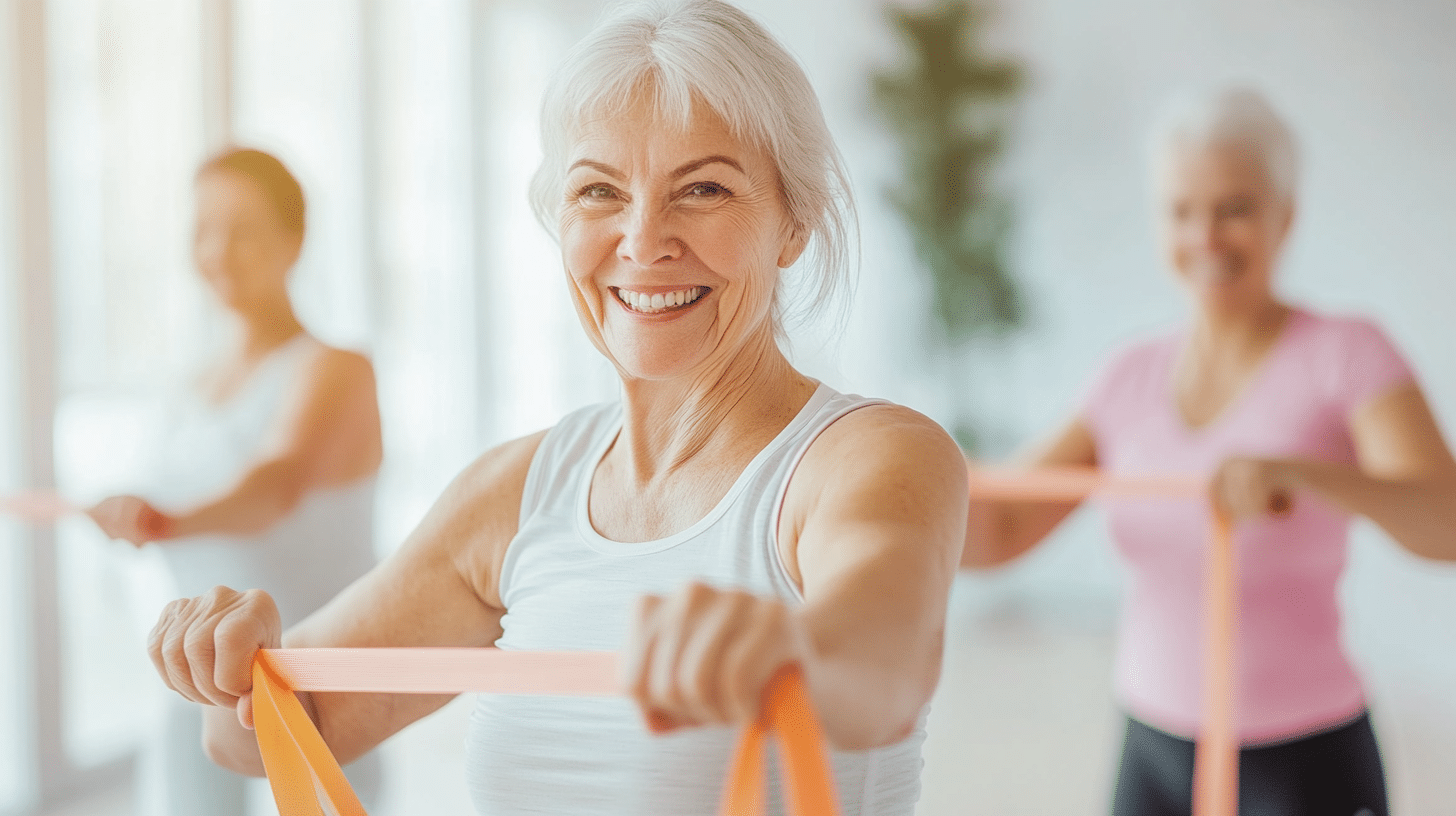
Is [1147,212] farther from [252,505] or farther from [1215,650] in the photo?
[252,505]

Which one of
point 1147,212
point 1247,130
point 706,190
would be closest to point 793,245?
point 706,190

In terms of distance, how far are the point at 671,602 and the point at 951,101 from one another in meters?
6.00

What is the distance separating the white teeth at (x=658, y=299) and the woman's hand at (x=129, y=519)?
1.33 metres

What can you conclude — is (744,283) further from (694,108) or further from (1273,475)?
(1273,475)

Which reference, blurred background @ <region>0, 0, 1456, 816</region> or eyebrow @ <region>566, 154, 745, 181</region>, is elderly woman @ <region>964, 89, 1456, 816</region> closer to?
eyebrow @ <region>566, 154, 745, 181</region>

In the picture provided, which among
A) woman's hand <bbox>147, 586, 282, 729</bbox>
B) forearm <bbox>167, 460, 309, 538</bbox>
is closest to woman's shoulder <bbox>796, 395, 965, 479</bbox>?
woman's hand <bbox>147, 586, 282, 729</bbox>

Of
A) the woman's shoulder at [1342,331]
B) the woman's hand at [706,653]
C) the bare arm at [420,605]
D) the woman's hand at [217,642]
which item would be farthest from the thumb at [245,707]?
the woman's shoulder at [1342,331]

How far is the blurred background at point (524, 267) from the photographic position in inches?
155

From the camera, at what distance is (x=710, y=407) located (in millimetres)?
1263

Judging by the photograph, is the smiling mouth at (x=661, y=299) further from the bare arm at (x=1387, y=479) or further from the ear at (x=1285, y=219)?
the ear at (x=1285, y=219)

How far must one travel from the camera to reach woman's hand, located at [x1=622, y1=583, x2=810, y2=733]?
70 centimetres

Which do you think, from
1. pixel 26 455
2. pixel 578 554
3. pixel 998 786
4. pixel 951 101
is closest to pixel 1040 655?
pixel 998 786

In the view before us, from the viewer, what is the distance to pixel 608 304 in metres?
1.27

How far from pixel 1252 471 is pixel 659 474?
988 mm
